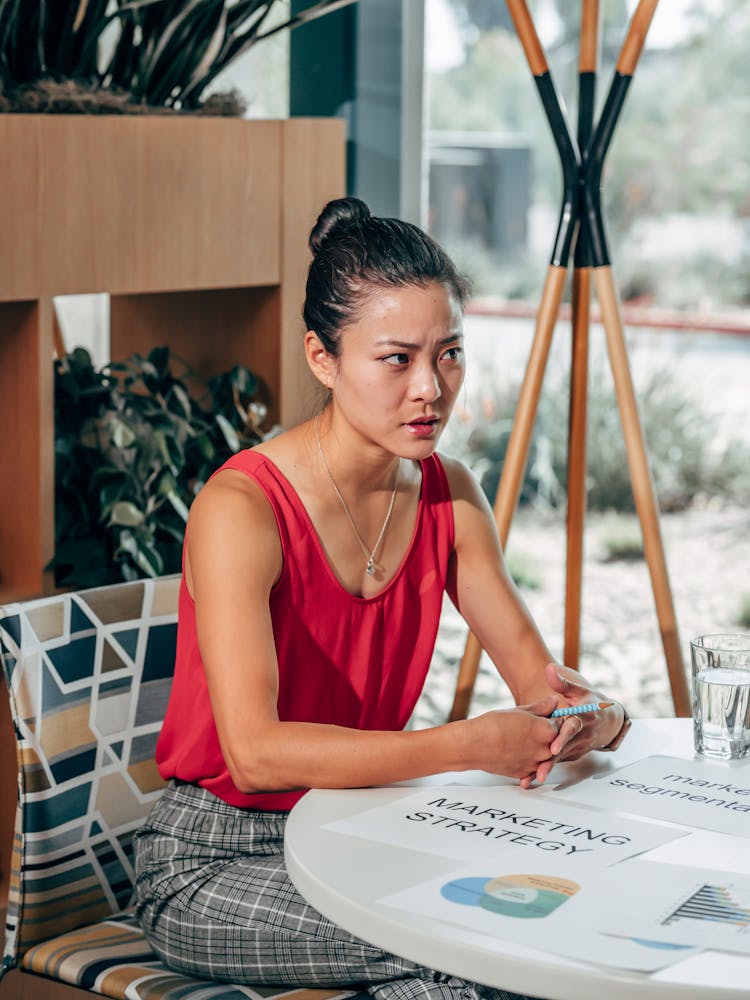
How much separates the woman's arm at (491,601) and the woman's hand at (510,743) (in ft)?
0.94

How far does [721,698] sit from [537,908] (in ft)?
1.70

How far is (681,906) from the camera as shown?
4.04 feet

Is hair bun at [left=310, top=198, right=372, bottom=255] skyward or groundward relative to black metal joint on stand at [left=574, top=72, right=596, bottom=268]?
groundward

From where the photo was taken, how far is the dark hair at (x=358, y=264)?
178cm

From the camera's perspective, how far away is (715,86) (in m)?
3.99

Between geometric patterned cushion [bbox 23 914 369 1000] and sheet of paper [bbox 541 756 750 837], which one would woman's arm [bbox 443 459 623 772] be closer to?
sheet of paper [bbox 541 756 750 837]

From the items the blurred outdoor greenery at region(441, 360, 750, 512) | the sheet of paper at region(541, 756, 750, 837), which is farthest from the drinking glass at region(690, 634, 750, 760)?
the blurred outdoor greenery at region(441, 360, 750, 512)

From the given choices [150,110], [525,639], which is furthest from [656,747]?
[150,110]

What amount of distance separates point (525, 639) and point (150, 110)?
45.6 inches

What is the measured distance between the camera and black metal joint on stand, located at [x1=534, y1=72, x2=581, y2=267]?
101 inches

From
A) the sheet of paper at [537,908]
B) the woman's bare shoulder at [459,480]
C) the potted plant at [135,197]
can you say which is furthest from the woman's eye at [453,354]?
the potted plant at [135,197]

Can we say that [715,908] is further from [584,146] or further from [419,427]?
[584,146]

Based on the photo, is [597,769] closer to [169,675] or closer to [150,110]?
[169,675]

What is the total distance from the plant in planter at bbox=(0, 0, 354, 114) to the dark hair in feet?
2.17
